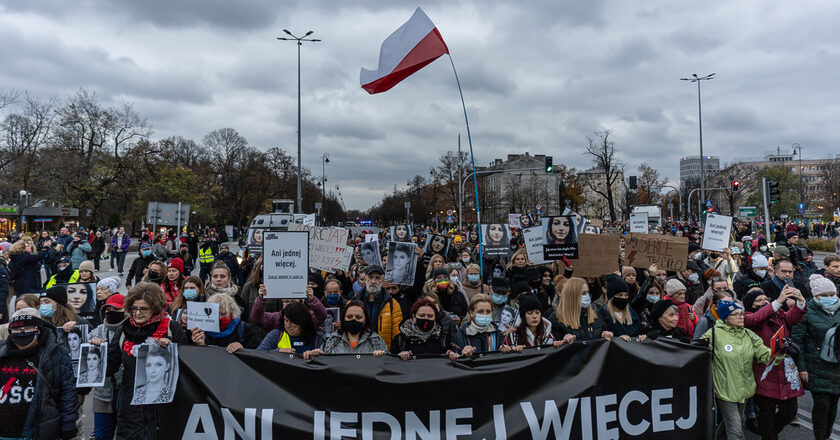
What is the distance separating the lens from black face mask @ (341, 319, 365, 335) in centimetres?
454

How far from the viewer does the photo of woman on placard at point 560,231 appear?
830 centimetres

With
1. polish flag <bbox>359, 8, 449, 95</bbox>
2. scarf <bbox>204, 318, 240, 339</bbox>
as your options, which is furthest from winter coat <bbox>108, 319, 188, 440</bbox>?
polish flag <bbox>359, 8, 449, 95</bbox>

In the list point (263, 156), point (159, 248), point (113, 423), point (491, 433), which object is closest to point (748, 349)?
point (491, 433)

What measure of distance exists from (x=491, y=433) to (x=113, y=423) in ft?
10.7

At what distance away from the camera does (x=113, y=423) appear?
179 inches

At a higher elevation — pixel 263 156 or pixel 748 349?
pixel 263 156

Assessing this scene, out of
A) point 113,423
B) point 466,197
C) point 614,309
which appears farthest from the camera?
point 466,197

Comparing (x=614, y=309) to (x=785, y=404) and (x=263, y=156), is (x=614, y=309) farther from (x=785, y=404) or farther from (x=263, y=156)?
(x=263, y=156)

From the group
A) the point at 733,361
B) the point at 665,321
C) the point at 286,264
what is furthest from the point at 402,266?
the point at 733,361

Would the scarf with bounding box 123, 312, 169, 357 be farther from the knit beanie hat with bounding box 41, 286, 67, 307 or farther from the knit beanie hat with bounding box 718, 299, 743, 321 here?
the knit beanie hat with bounding box 718, 299, 743, 321

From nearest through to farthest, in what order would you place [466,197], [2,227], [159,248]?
[159,248], [2,227], [466,197]

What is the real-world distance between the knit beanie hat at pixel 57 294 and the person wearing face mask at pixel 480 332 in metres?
3.63

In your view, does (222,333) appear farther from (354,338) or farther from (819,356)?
(819,356)

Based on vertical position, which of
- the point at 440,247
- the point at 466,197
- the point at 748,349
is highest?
the point at 466,197
